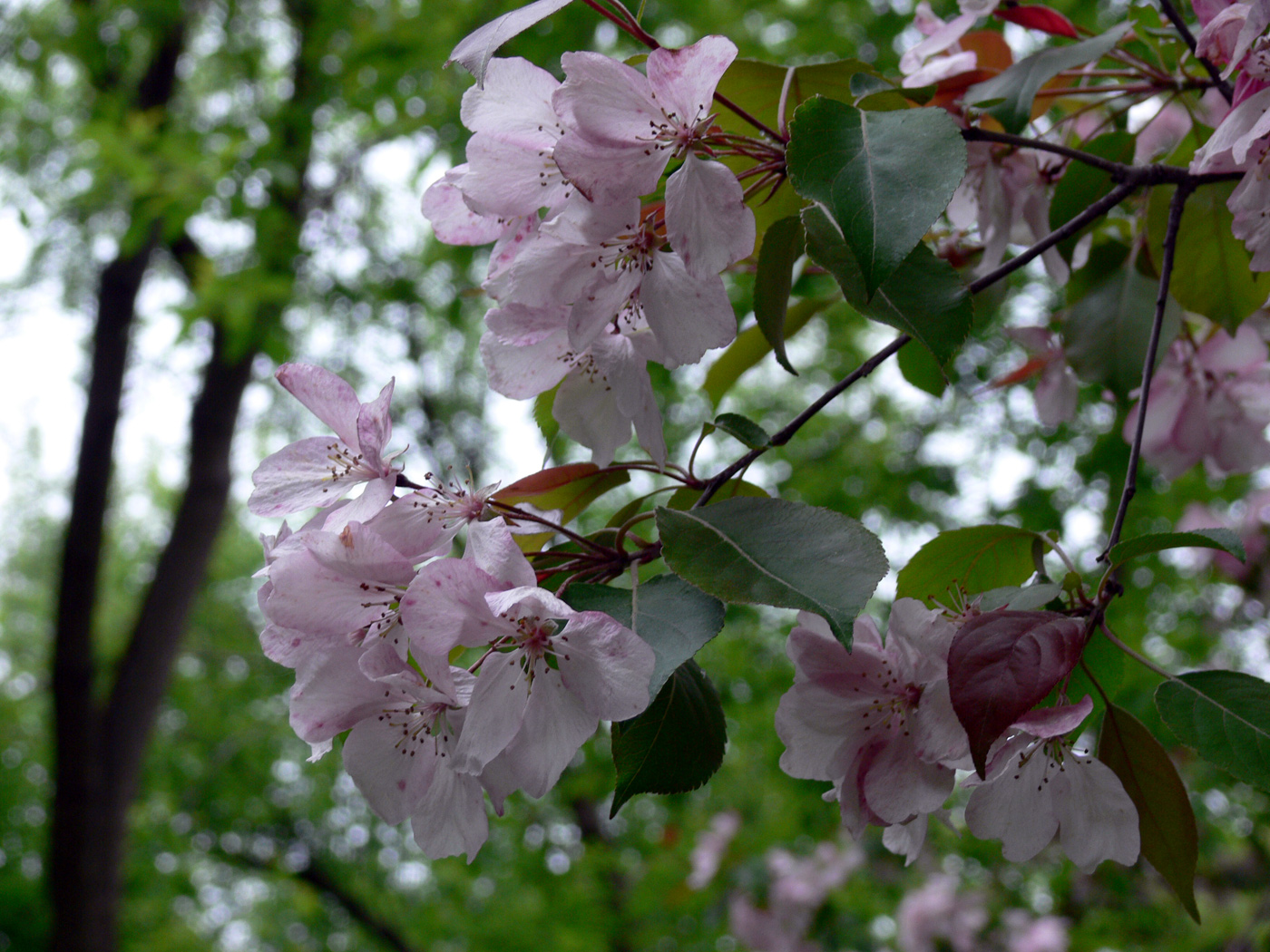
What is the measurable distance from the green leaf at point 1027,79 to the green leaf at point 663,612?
427mm

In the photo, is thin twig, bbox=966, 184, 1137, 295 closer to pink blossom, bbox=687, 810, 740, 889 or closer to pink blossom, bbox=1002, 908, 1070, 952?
pink blossom, bbox=687, 810, 740, 889

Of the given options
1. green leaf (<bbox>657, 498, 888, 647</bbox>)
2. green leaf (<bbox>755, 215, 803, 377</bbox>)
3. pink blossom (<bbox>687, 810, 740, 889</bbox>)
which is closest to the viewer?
green leaf (<bbox>657, 498, 888, 647</bbox>)

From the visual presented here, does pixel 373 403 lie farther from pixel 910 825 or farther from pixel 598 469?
pixel 910 825

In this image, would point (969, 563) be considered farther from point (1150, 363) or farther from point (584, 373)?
point (584, 373)

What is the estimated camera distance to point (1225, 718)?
586mm

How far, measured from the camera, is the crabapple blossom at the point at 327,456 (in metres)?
0.63

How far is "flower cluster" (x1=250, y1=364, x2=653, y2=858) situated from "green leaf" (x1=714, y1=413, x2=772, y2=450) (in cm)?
16

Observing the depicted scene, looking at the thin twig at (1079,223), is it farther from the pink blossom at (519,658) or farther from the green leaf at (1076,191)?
the pink blossom at (519,658)

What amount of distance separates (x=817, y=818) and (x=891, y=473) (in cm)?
125

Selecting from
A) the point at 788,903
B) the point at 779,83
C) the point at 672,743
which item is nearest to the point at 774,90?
the point at 779,83

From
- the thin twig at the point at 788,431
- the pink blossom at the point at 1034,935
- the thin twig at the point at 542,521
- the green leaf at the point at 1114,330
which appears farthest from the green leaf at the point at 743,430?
the pink blossom at the point at 1034,935

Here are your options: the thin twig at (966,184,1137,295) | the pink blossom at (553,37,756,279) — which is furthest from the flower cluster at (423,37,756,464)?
the thin twig at (966,184,1137,295)

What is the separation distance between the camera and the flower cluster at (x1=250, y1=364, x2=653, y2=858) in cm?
53

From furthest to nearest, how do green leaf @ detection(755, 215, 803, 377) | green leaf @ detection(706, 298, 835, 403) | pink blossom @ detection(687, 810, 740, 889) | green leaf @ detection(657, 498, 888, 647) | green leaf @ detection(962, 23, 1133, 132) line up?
pink blossom @ detection(687, 810, 740, 889)
green leaf @ detection(706, 298, 835, 403)
green leaf @ detection(962, 23, 1133, 132)
green leaf @ detection(755, 215, 803, 377)
green leaf @ detection(657, 498, 888, 647)
